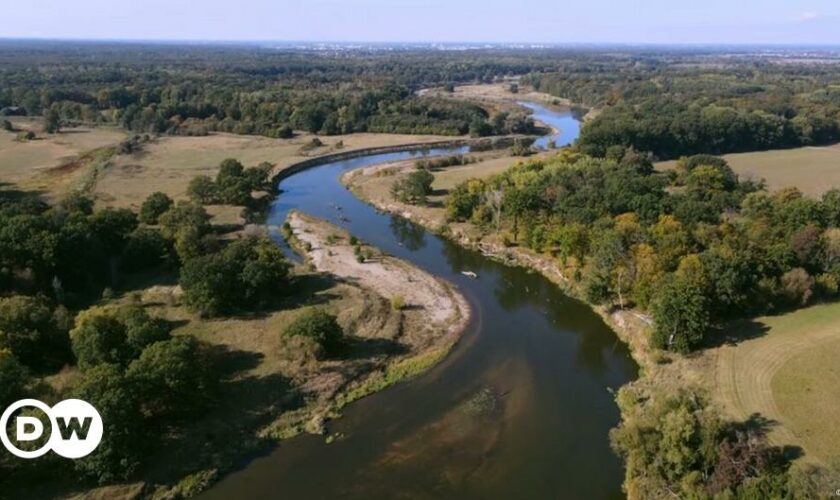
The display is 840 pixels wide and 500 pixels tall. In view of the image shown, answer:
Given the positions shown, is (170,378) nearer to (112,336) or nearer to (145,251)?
(112,336)

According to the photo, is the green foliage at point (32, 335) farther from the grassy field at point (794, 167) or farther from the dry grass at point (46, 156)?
the grassy field at point (794, 167)

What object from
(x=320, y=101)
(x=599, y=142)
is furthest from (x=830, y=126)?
(x=320, y=101)

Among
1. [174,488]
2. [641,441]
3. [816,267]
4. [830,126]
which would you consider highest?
[830,126]

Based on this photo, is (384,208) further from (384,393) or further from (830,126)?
(830,126)

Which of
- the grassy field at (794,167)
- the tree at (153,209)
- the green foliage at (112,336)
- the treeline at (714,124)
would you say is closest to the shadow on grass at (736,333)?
the green foliage at (112,336)

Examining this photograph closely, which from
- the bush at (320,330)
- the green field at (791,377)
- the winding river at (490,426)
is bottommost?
the winding river at (490,426)
